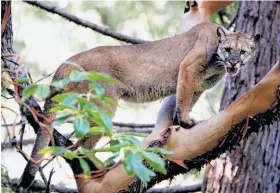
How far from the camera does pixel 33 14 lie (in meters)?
10.2

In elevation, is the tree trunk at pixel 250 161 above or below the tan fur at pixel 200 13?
below

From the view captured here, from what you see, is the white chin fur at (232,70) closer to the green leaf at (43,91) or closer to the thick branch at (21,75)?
the thick branch at (21,75)

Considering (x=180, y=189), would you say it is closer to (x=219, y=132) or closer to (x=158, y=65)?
(x=158, y=65)

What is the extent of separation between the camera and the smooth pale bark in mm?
4242

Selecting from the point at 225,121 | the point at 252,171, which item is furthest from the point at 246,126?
the point at 252,171

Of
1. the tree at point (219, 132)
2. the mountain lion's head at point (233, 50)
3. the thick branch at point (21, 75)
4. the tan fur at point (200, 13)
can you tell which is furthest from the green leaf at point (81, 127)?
the tan fur at point (200, 13)

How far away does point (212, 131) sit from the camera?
4285 mm

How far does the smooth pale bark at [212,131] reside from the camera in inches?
167

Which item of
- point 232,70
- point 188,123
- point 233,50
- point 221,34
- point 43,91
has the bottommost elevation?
point 43,91

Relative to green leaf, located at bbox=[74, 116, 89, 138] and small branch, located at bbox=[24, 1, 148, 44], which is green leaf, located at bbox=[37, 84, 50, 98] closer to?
green leaf, located at bbox=[74, 116, 89, 138]

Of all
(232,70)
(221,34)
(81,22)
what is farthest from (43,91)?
(81,22)

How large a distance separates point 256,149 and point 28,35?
18.1 ft

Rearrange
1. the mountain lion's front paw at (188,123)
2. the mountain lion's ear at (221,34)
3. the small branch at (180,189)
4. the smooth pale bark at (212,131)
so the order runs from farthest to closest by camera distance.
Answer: the small branch at (180,189) < the mountain lion's ear at (221,34) < the mountain lion's front paw at (188,123) < the smooth pale bark at (212,131)

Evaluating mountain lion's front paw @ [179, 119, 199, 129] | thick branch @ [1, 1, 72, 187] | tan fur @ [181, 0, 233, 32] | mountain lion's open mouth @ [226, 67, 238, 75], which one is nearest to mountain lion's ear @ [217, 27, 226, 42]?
mountain lion's open mouth @ [226, 67, 238, 75]
